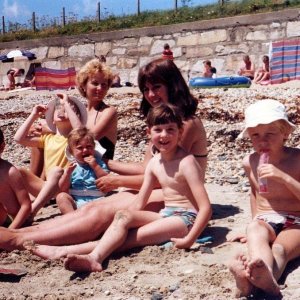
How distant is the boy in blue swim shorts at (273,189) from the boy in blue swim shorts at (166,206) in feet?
1.15

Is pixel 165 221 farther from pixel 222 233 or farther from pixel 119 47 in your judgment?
pixel 119 47

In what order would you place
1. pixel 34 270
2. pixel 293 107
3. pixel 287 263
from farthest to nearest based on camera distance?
1. pixel 293 107
2. pixel 34 270
3. pixel 287 263

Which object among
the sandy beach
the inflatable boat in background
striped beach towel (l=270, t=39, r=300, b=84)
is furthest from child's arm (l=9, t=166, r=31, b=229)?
striped beach towel (l=270, t=39, r=300, b=84)

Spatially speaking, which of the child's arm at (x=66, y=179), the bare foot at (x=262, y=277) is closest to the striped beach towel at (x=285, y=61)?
the child's arm at (x=66, y=179)

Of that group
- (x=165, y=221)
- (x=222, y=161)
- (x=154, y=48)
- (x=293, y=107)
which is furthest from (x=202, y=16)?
(x=165, y=221)

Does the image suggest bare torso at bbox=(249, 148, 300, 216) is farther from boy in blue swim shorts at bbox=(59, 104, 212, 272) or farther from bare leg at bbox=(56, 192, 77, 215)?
bare leg at bbox=(56, 192, 77, 215)

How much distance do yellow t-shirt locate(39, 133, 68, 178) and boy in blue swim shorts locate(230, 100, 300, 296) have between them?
1921mm

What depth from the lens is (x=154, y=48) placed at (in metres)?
21.8

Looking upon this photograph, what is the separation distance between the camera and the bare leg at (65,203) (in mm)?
4699

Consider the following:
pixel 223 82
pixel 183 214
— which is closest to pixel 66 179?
pixel 183 214

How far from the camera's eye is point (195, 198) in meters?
4.02

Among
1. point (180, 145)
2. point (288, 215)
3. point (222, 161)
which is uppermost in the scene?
point (180, 145)

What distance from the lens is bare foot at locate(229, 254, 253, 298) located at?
10.3 feet

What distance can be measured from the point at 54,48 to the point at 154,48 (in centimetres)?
481
